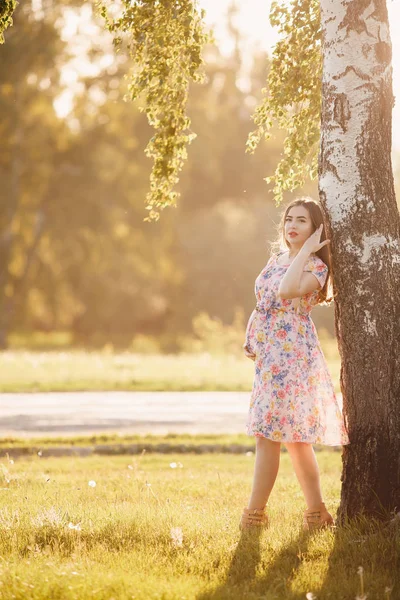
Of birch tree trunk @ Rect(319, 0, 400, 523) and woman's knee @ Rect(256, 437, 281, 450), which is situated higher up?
birch tree trunk @ Rect(319, 0, 400, 523)

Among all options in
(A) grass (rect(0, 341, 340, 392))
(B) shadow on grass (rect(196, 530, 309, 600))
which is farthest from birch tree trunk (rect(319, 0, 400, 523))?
(A) grass (rect(0, 341, 340, 392))

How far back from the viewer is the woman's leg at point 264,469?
5.43 metres

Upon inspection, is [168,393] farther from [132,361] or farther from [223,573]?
[223,573]

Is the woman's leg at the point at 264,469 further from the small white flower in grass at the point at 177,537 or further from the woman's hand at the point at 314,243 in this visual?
the woman's hand at the point at 314,243

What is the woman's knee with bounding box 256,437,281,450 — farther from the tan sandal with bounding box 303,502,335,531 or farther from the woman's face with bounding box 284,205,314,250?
the woman's face with bounding box 284,205,314,250

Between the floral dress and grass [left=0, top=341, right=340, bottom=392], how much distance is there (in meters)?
11.5

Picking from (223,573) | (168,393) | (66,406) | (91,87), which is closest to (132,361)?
(168,393)

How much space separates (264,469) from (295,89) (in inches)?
126

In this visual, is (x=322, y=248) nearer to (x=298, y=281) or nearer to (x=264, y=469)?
(x=298, y=281)

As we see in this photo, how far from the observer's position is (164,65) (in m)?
6.88

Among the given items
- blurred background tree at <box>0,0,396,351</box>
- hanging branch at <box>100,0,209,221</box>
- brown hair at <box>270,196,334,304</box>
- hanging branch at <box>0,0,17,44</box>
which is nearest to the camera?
brown hair at <box>270,196,334,304</box>

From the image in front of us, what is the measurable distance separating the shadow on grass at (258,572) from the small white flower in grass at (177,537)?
32 cm

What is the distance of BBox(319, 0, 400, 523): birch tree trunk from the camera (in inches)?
207

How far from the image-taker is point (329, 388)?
5.44 meters
